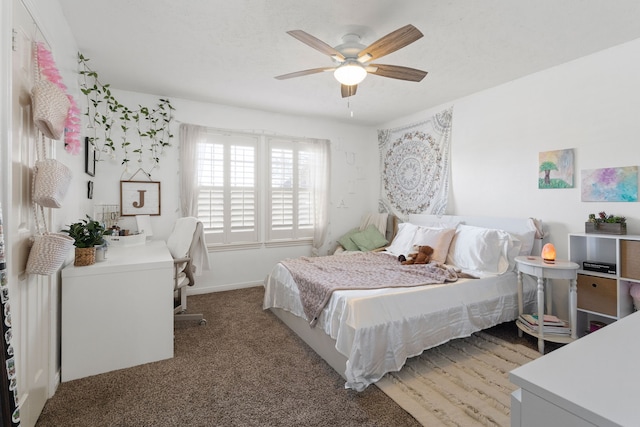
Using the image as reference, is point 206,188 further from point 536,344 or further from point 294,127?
point 536,344

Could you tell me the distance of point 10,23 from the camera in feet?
4.28

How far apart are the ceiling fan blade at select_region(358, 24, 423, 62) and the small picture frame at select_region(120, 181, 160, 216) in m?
3.08

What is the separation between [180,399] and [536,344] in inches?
116

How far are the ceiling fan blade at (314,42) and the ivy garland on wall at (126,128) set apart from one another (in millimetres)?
2563

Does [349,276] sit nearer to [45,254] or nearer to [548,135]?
[45,254]

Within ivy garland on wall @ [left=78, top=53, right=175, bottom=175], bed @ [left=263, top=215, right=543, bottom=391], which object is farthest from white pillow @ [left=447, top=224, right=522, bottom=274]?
ivy garland on wall @ [left=78, top=53, right=175, bottom=175]

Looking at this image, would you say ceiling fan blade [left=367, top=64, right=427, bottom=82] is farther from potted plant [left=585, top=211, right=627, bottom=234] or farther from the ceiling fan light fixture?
potted plant [left=585, top=211, right=627, bottom=234]

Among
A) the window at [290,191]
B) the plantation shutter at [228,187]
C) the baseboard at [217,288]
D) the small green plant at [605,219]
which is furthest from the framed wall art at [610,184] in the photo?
the baseboard at [217,288]

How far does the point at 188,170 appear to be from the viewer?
13.0 ft

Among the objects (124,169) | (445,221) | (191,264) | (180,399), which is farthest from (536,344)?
(124,169)

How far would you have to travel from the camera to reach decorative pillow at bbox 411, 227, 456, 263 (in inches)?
127

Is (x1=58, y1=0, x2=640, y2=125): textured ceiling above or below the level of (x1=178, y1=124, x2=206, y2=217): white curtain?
above

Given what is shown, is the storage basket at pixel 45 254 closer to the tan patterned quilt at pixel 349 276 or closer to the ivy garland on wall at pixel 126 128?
the tan patterned quilt at pixel 349 276

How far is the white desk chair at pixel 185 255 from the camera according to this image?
292 centimetres
